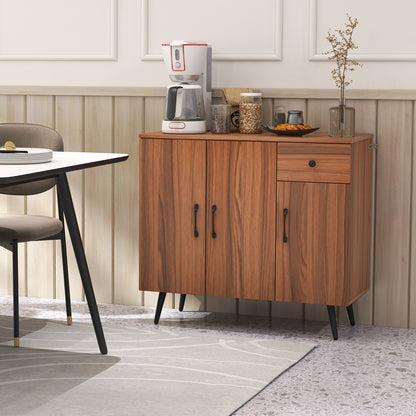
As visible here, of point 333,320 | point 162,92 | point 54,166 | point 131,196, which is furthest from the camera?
point 131,196

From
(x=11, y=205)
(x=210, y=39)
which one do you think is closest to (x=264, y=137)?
(x=210, y=39)

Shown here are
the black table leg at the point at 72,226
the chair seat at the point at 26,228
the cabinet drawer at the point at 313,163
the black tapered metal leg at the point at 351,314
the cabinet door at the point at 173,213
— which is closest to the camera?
the black table leg at the point at 72,226

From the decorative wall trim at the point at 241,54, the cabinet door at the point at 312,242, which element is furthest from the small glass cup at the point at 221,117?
the cabinet door at the point at 312,242

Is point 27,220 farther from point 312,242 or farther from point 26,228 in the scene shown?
point 312,242

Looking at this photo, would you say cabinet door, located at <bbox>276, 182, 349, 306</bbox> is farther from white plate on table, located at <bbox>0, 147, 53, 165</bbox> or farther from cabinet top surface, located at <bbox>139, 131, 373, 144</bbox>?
white plate on table, located at <bbox>0, 147, 53, 165</bbox>

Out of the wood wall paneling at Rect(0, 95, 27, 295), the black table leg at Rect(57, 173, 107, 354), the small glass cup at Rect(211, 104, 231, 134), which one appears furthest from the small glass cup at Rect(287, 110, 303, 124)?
the wood wall paneling at Rect(0, 95, 27, 295)

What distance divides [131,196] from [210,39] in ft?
2.72

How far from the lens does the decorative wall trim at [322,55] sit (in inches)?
142

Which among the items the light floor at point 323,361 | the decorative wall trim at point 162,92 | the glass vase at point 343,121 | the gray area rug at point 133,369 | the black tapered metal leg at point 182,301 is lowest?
the light floor at point 323,361

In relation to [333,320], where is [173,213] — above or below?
above

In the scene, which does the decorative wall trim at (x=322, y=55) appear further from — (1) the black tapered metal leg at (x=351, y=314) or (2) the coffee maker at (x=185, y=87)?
(1) the black tapered metal leg at (x=351, y=314)

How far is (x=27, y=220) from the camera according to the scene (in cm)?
345

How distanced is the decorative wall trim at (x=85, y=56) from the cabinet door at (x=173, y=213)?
625 mm

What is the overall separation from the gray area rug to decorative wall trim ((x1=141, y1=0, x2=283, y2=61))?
48.4 inches
